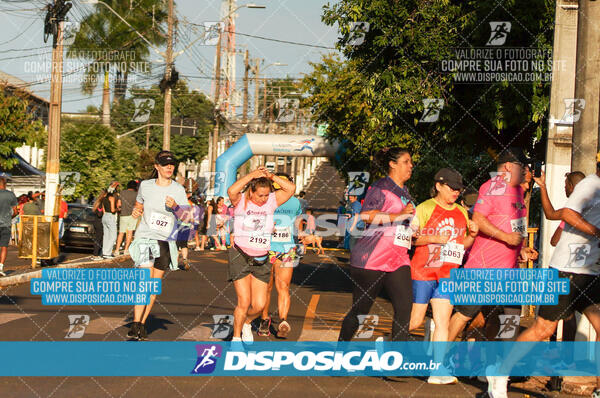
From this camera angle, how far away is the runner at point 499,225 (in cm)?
756

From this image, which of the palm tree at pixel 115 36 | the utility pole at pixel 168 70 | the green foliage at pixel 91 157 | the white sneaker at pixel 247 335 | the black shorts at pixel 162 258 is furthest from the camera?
the palm tree at pixel 115 36

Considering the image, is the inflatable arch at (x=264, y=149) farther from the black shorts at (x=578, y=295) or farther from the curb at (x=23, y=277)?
the black shorts at (x=578, y=295)

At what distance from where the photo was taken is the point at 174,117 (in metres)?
80.3

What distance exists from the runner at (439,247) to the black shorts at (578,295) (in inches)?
39.0

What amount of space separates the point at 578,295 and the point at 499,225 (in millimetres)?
974

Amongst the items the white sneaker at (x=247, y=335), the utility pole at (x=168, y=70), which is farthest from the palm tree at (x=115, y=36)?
the white sneaker at (x=247, y=335)

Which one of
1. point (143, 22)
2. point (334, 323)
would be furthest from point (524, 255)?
point (143, 22)

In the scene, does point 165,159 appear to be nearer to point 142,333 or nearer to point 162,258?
point 162,258

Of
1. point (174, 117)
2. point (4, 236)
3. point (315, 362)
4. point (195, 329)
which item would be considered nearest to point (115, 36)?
point (174, 117)

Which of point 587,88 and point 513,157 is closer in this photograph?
point 513,157

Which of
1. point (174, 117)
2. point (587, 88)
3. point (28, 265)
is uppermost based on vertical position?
point (174, 117)

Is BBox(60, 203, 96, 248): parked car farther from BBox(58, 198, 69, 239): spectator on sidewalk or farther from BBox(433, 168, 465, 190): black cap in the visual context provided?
BBox(433, 168, 465, 190): black cap

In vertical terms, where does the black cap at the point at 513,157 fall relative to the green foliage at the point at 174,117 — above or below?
below

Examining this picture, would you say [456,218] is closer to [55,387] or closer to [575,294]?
[575,294]
